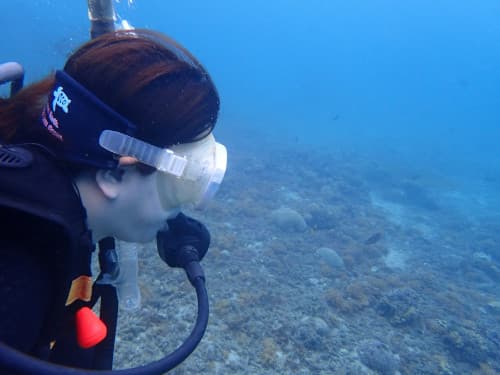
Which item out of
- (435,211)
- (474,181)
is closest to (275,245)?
(435,211)

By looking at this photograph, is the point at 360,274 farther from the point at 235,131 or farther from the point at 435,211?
the point at 235,131

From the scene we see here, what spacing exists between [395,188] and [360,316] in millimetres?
16797

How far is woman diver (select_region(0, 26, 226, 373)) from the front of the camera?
3.35 feet

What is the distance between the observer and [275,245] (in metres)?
9.68

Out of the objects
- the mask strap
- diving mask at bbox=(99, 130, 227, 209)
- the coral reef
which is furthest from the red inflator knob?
the coral reef

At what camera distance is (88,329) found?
4.58ft

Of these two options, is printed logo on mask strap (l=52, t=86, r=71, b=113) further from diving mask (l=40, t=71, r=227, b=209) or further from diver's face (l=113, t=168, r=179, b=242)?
diver's face (l=113, t=168, r=179, b=242)

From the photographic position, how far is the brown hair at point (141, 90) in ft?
4.52

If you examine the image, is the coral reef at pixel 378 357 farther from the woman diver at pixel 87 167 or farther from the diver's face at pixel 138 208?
the diver's face at pixel 138 208

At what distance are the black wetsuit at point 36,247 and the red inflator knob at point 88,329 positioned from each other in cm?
19

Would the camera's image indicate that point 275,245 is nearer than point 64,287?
No

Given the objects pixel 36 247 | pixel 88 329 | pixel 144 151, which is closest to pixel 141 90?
pixel 144 151

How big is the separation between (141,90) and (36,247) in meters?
0.71

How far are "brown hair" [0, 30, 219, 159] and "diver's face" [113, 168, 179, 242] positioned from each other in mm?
207
